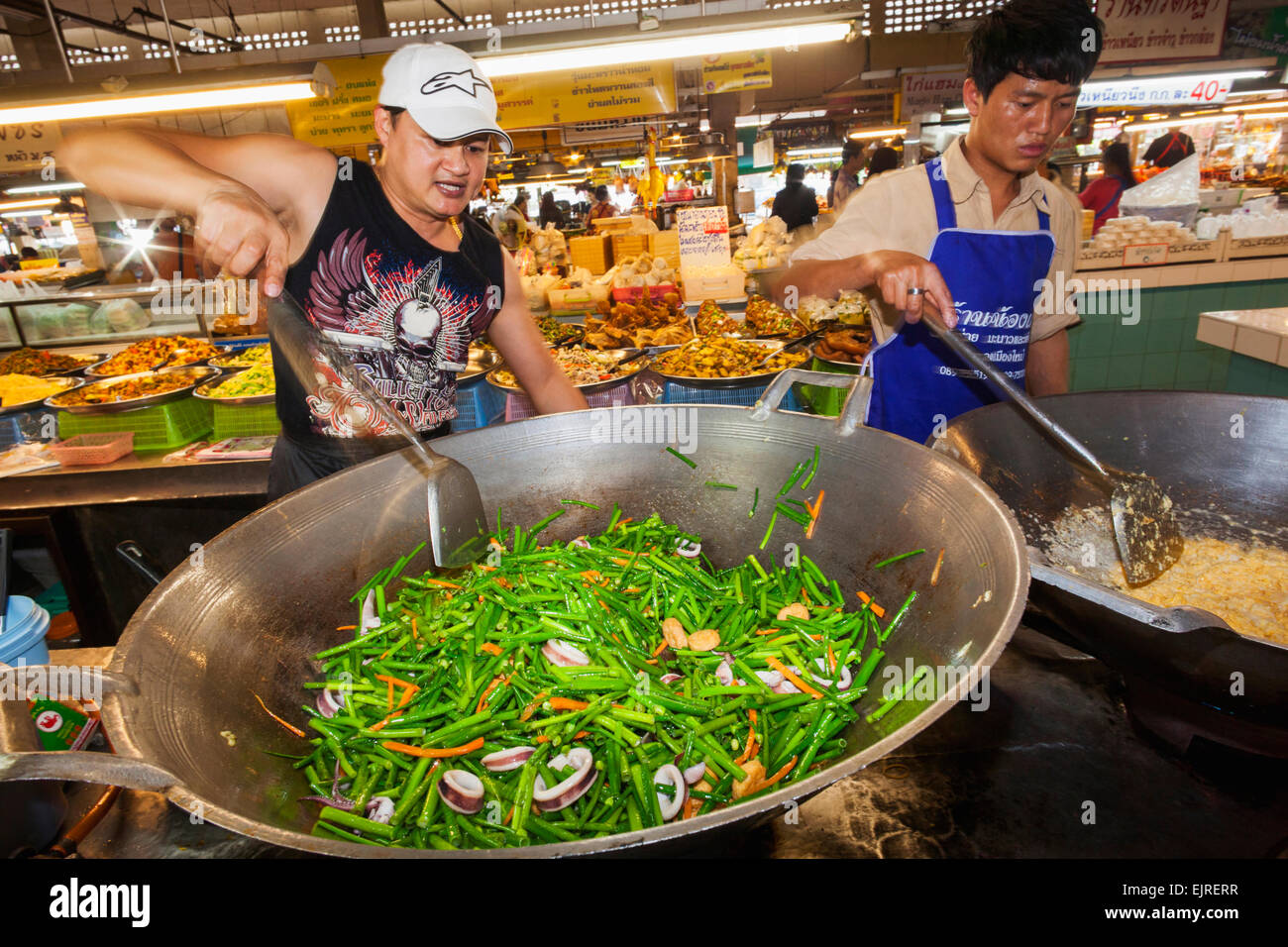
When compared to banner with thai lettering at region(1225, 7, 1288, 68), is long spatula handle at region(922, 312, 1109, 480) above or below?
below

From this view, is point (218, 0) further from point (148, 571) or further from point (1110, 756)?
point (1110, 756)

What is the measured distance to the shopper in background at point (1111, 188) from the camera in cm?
793

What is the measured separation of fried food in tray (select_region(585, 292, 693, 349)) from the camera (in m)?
5.12

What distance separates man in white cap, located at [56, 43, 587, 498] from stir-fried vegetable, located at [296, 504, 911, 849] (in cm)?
94

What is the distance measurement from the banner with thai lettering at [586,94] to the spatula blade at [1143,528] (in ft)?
25.8

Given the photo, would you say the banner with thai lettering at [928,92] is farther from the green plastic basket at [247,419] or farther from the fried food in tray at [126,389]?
the fried food in tray at [126,389]

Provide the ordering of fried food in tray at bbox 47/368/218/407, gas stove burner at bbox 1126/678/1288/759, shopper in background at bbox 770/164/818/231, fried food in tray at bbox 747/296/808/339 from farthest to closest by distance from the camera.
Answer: shopper in background at bbox 770/164/818/231, fried food in tray at bbox 747/296/808/339, fried food in tray at bbox 47/368/218/407, gas stove burner at bbox 1126/678/1288/759

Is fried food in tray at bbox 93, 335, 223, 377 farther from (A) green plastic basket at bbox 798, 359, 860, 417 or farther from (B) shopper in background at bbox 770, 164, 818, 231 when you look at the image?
(B) shopper in background at bbox 770, 164, 818, 231

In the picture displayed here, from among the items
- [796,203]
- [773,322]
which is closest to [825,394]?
[773,322]

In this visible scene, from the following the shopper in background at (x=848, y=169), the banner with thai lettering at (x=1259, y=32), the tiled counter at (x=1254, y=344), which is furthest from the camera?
the banner with thai lettering at (x=1259, y=32)

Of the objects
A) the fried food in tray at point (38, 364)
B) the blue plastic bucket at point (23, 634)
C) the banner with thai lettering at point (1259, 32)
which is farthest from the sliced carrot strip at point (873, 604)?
the banner with thai lettering at point (1259, 32)

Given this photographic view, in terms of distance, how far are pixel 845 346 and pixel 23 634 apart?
4.08m

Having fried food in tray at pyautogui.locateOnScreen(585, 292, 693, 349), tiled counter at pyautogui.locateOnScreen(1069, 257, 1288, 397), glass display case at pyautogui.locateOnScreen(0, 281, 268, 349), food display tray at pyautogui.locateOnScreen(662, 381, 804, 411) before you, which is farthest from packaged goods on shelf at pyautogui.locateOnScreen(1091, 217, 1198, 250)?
glass display case at pyautogui.locateOnScreen(0, 281, 268, 349)
